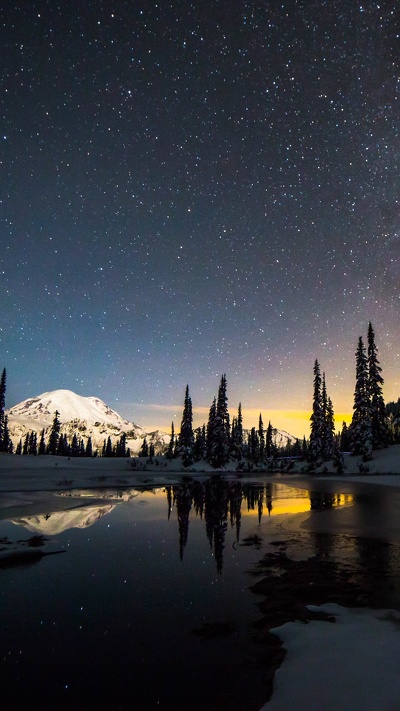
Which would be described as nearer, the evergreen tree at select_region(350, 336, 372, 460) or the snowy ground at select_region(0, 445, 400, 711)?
the snowy ground at select_region(0, 445, 400, 711)

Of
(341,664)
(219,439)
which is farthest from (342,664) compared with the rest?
(219,439)

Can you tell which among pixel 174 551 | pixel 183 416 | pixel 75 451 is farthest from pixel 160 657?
pixel 75 451

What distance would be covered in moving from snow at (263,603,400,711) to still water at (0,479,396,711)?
385 mm

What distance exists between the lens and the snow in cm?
325

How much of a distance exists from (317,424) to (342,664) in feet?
181

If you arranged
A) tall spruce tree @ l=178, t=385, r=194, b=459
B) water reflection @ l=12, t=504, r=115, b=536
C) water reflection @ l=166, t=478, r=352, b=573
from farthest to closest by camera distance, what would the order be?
tall spruce tree @ l=178, t=385, r=194, b=459
water reflection @ l=12, t=504, r=115, b=536
water reflection @ l=166, t=478, r=352, b=573

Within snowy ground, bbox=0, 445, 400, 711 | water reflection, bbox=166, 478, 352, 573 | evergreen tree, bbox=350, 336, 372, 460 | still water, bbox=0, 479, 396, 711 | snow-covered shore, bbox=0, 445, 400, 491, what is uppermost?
evergreen tree, bbox=350, 336, 372, 460

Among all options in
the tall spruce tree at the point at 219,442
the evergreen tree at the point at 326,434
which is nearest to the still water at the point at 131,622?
the evergreen tree at the point at 326,434


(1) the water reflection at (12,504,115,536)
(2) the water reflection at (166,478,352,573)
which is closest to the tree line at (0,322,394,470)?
(2) the water reflection at (166,478,352,573)

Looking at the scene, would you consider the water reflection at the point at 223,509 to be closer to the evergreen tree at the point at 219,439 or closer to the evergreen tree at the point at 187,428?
the evergreen tree at the point at 219,439

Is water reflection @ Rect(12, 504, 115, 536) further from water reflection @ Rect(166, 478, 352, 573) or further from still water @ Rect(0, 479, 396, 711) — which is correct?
water reflection @ Rect(166, 478, 352, 573)

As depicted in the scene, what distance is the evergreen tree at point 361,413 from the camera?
44938mm

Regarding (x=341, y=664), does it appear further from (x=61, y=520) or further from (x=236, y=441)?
(x=236, y=441)

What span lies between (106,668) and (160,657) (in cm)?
59
